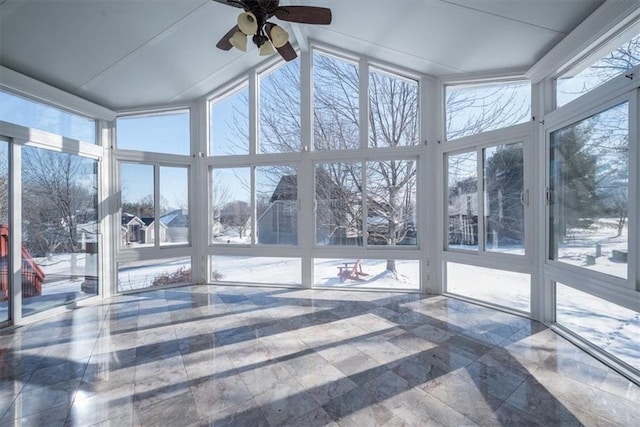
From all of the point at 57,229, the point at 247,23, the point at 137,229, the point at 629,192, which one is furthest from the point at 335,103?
the point at 57,229

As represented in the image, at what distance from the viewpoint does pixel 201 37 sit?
3756 millimetres

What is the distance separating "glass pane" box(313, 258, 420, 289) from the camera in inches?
179

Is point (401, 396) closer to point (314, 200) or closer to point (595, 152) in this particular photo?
point (595, 152)

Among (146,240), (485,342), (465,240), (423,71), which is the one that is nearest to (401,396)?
(485,342)

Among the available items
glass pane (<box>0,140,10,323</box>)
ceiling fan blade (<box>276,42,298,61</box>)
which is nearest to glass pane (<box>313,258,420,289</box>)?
ceiling fan blade (<box>276,42,298,61</box>)

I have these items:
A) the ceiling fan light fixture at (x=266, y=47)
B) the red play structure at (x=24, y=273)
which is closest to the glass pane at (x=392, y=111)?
the ceiling fan light fixture at (x=266, y=47)

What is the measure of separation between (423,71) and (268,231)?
338 cm

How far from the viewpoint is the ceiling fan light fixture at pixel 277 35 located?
7.88 ft

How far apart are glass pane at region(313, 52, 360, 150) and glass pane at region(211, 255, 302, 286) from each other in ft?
6.63

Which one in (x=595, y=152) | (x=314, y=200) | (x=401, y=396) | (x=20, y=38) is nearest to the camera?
(x=401, y=396)

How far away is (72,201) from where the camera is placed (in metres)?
4.00

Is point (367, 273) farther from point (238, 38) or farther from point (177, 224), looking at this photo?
point (238, 38)

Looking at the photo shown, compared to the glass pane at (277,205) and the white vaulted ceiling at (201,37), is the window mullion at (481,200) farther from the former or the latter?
the glass pane at (277,205)

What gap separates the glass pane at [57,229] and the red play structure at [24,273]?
1 cm
